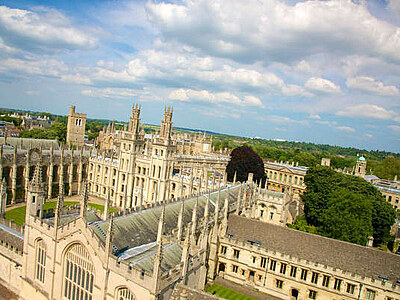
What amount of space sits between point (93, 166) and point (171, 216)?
38237mm

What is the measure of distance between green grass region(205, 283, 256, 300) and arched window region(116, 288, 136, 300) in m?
13.3

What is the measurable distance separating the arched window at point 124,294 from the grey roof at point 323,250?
18.0m

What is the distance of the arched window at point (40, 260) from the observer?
21984 mm

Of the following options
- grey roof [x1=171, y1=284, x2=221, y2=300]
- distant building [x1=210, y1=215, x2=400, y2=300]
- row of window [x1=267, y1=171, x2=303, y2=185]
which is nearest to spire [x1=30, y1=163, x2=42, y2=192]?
grey roof [x1=171, y1=284, x2=221, y2=300]

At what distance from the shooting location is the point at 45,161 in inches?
2111

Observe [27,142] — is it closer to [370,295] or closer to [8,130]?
[8,130]

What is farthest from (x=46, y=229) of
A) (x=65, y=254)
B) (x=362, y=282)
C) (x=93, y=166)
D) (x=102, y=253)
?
(x=93, y=166)

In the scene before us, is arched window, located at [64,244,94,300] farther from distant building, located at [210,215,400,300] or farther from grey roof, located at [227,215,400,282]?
grey roof, located at [227,215,400,282]

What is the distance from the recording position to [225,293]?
29812 millimetres

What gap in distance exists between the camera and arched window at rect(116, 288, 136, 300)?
1805cm

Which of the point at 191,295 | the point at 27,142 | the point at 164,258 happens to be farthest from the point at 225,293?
the point at 27,142

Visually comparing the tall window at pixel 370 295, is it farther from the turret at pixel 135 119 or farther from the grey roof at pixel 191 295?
the turret at pixel 135 119

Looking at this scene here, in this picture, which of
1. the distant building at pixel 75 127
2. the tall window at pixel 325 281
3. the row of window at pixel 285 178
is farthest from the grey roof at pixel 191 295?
the distant building at pixel 75 127

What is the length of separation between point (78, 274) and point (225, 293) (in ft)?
52.9
